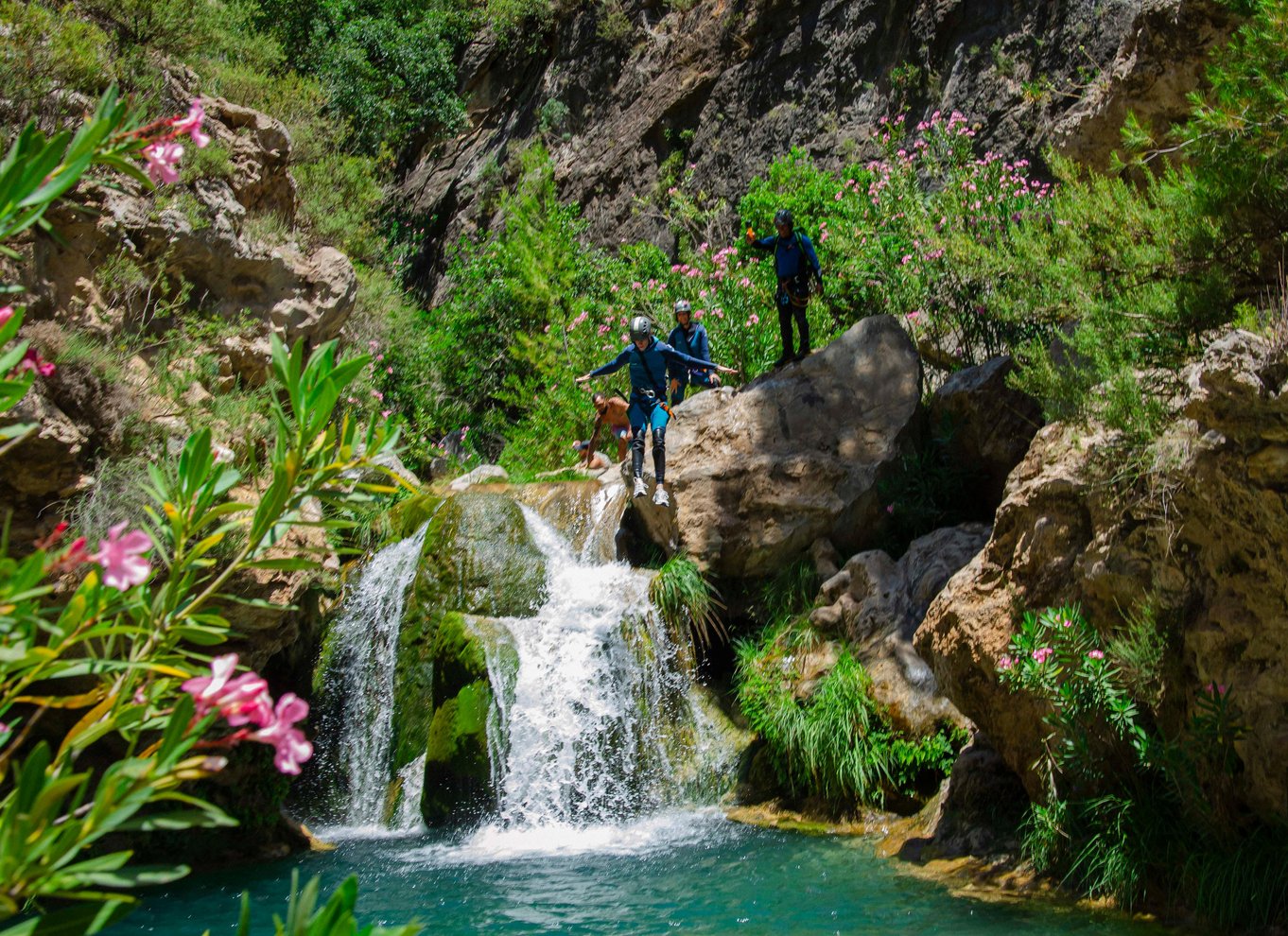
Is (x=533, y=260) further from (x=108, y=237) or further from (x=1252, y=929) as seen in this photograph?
(x=1252, y=929)

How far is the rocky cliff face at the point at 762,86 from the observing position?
9109 mm

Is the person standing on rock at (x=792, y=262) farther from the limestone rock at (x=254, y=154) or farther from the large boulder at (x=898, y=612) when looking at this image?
the limestone rock at (x=254, y=154)

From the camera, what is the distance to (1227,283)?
5582 mm

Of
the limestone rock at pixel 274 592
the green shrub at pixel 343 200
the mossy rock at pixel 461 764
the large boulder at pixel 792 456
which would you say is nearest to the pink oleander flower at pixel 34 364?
the limestone rock at pixel 274 592

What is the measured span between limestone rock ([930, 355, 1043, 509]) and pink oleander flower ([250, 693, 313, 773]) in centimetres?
894

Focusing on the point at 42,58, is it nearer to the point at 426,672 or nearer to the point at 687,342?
the point at 426,672

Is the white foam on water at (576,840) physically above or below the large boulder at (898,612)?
below

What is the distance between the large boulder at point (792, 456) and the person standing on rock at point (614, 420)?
7.16 ft

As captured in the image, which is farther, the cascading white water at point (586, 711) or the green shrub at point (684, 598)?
the green shrub at point (684, 598)

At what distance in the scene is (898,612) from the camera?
8.87m

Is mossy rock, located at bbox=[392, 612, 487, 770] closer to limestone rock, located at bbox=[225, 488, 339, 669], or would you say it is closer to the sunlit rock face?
limestone rock, located at bbox=[225, 488, 339, 669]

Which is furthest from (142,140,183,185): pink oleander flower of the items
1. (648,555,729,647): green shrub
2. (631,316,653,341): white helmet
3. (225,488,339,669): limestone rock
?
(631,316,653,341): white helmet

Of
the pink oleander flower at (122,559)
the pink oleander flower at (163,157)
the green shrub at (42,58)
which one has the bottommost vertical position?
the pink oleander flower at (122,559)

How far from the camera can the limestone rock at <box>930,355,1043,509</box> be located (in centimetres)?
996
